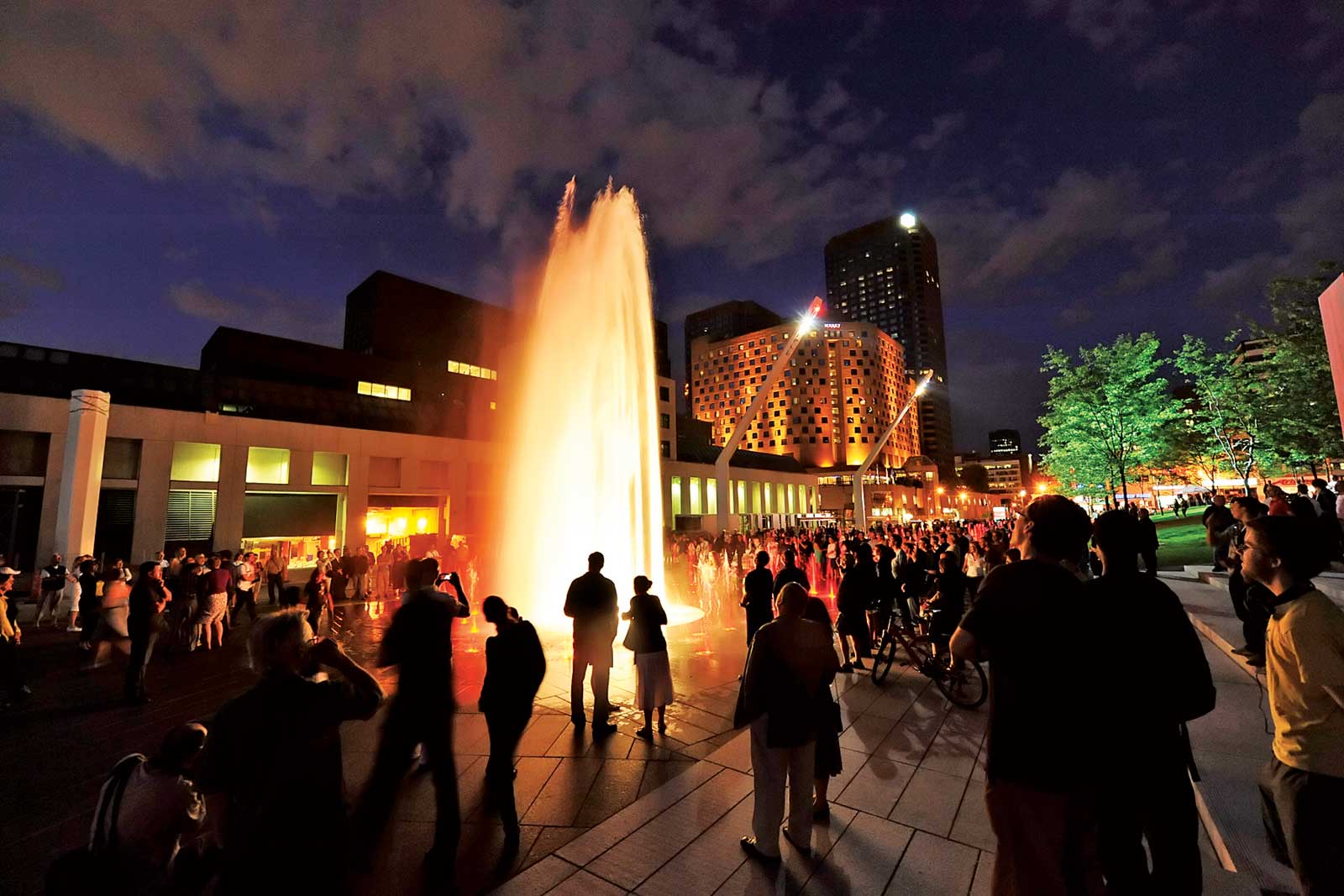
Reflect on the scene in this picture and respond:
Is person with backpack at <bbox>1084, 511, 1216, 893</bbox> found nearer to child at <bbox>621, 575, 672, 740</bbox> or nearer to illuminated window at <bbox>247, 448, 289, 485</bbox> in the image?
child at <bbox>621, 575, 672, 740</bbox>

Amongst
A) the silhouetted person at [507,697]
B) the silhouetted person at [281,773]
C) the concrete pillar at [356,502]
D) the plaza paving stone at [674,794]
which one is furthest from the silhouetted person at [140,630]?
the concrete pillar at [356,502]

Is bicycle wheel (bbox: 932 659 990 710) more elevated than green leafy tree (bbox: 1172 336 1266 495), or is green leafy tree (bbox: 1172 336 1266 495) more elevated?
green leafy tree (bbox: 1172 336 1266 495)

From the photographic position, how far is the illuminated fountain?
17.5 meters

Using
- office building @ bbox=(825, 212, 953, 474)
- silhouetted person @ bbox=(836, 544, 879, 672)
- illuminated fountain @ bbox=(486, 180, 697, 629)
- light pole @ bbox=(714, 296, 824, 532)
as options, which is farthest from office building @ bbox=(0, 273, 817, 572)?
office building @ bbox=(825, 212, 953, 474)

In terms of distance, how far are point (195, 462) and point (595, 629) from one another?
3039 cm

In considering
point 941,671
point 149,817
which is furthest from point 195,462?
point 941,671

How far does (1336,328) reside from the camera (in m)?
9.59

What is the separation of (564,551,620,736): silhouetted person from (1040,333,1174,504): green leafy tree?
93.6ft

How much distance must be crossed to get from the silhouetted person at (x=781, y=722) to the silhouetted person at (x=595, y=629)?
2.74 metres

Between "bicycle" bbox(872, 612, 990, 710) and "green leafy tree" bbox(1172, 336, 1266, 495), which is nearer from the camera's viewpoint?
"bicycle" bbox(872, 612, 990, 710)

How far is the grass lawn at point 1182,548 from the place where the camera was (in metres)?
18.5

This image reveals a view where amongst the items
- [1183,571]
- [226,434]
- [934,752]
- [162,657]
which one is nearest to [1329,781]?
[934,752]

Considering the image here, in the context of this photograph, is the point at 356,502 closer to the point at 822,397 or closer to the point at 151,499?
the point at 151,499

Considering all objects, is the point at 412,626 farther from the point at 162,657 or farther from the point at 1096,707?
the point at 162,657
